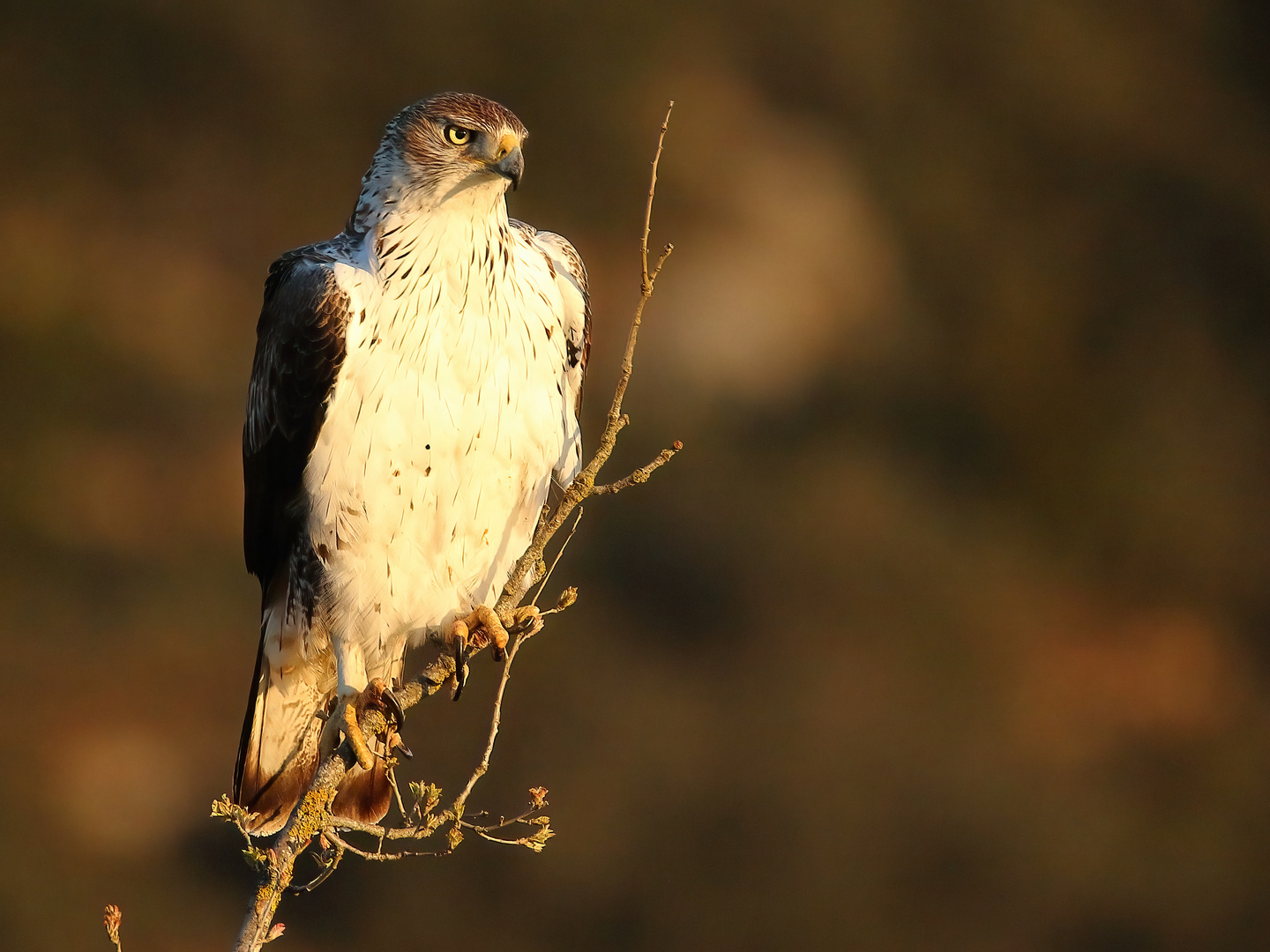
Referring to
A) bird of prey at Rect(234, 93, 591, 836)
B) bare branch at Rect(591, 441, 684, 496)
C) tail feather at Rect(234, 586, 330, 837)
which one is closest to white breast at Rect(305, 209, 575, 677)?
bird of prey at Rect(234, 93, 591, 836)

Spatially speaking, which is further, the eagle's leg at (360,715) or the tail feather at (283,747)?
the tail feather at (283,747)

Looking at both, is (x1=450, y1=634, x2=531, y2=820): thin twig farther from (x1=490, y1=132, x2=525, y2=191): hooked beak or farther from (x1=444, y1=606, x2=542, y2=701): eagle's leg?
(x1=490, y1=132, x2=525, y2=191): hooked beak

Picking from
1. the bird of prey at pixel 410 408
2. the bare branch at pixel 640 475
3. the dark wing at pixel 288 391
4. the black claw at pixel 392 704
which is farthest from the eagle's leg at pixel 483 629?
the bare branch at pixel 640 475

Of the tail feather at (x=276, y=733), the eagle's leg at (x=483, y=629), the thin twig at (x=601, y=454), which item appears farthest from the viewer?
the tail feather at (x=276, y=733)

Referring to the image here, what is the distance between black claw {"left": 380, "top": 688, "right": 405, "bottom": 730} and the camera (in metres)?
2.72

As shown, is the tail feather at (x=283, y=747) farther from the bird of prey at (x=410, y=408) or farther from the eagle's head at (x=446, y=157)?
the eagle's head at (x=446, y=157)

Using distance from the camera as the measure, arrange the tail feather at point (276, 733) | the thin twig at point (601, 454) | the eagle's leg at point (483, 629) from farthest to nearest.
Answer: the tail feather at point (276, 733) < the eagle's leg at point (483, 629) < the thin twig at point (601, 454)

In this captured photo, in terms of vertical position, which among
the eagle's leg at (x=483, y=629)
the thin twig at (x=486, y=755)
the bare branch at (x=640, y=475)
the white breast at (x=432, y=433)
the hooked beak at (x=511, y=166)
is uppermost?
the hooked beak at (x=511, y=166)

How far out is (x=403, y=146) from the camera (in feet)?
9.01

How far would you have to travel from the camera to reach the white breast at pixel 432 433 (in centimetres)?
270

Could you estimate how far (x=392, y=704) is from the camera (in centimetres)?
273

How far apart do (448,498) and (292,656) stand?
646 mm

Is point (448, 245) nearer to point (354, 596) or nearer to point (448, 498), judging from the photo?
point (448, 498)

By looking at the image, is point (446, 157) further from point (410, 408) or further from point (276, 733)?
point (276, 733)
